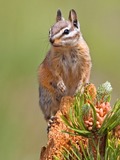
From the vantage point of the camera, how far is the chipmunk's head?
322 cm

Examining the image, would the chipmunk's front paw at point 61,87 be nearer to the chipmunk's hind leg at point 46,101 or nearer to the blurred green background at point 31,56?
the chipmunk's hind leg at point 46,101

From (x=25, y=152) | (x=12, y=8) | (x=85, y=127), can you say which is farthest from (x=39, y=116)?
(x=85, y=127)

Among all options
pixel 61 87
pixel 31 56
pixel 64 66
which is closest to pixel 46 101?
pixel 64 66

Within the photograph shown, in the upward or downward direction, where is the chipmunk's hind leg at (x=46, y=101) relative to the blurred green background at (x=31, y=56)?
downward

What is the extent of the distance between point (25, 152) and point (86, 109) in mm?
2865

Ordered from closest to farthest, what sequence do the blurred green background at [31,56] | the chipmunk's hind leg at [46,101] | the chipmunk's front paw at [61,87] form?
the chipmunk's front paw at [61,87]
the chipmunk's hind leg at [46,101]
the blurred green background at [31,56]

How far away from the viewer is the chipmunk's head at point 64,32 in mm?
3217

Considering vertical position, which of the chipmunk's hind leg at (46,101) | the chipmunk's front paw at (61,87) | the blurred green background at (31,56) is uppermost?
the blurred green background at (31,56)

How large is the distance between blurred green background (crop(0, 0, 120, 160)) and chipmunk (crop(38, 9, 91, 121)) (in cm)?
56

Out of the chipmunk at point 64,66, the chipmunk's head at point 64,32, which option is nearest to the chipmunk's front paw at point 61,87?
the chipmunk at point 64,66

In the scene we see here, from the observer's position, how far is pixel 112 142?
1796mm

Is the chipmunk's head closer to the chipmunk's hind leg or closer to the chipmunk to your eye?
the chipmunk

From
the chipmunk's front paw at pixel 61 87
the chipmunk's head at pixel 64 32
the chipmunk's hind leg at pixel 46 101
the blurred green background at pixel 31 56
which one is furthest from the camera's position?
the blurred green background at pixel 31 56

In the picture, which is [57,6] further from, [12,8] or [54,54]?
[54,54]
